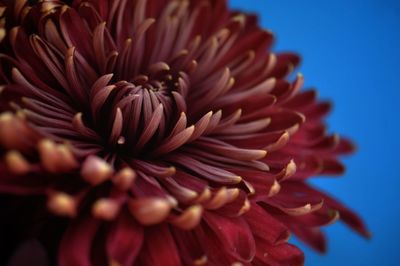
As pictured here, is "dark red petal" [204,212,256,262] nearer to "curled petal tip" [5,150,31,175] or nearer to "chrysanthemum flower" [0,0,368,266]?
"chrysanthemum flower" [0,0,368,266]

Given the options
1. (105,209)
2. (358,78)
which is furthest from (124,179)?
(358,78)

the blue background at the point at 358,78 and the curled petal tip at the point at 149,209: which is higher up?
the blue background at the point at 358,78

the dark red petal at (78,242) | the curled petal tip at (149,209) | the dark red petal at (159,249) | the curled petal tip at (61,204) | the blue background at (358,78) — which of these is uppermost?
the blue background at (358,78)

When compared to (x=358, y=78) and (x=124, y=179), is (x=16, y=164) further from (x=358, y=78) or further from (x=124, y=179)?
(x=358, y=78)

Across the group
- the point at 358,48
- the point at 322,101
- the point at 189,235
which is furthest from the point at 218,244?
the point at 358,48

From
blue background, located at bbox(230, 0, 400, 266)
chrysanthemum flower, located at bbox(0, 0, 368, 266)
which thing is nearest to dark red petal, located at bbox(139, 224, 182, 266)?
chrysanthemum flower, located at bbox(0, 0, 368, 266)

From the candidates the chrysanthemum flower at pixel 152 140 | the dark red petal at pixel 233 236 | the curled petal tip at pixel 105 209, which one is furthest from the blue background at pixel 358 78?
the curled petal tip at pixel 105 209

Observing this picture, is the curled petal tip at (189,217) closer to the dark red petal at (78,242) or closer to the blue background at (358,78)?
the dark red petal at (78,242)
